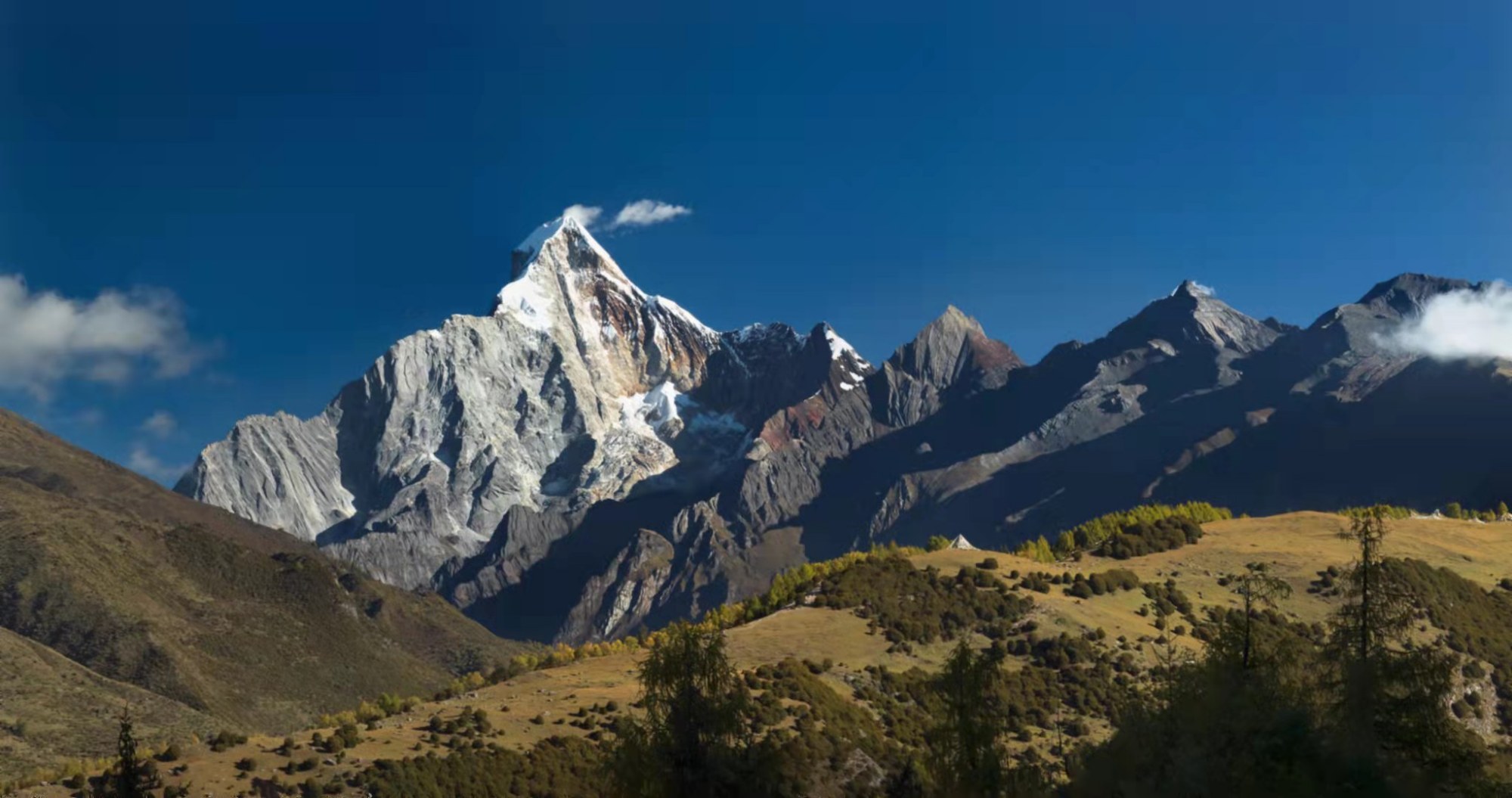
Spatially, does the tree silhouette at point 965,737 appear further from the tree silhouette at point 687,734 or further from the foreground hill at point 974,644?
the foreground hill at point 974,644

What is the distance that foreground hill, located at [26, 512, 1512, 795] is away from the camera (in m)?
109

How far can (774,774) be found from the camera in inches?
2062

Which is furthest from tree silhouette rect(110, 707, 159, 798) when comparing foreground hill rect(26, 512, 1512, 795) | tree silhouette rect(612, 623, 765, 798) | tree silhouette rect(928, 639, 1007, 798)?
tree silhouette rect(928, 639, 1007, 798)


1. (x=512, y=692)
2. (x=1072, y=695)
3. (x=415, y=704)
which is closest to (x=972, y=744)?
(x=1072, y=695)

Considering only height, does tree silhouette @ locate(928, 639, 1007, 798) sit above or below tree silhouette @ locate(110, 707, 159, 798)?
below

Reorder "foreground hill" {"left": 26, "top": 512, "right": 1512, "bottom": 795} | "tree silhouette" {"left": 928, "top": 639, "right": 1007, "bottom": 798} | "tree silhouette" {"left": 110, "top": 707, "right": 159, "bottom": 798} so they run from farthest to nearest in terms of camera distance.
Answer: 1. "foreground hill" {"left": 26, "top": 512, "right": 1512, "bottom": 795}
2. "tree silhouette" {"left": 110, "top": 707, "right": 159, "bottom": 798}
3. "tree silhouette" {"left": 928, "top": 639, "right": 1007, "bottom": 798}

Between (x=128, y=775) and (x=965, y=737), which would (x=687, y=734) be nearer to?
(x=965, y=737)

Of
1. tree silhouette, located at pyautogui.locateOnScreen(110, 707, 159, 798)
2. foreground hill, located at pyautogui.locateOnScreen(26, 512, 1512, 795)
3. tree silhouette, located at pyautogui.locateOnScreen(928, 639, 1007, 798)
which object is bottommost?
tree silhouette, located at pyautogui.locateOnScreen(928, 639, 1007, 798)

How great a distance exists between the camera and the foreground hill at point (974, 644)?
108562mm

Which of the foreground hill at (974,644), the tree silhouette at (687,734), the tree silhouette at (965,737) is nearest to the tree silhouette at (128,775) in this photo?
the tree silhouette at (687,734)

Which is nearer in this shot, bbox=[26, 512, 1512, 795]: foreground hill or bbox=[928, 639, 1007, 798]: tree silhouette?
bbox=[928, 639, 1007, 798]: tree silhouette

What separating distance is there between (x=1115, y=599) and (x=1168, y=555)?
28.4 metres

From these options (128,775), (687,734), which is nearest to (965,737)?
(687,734)

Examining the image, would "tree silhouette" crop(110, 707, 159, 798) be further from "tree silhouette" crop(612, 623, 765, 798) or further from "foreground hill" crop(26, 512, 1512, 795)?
"foreground hill" crop(26, 512, 1512, 795)
